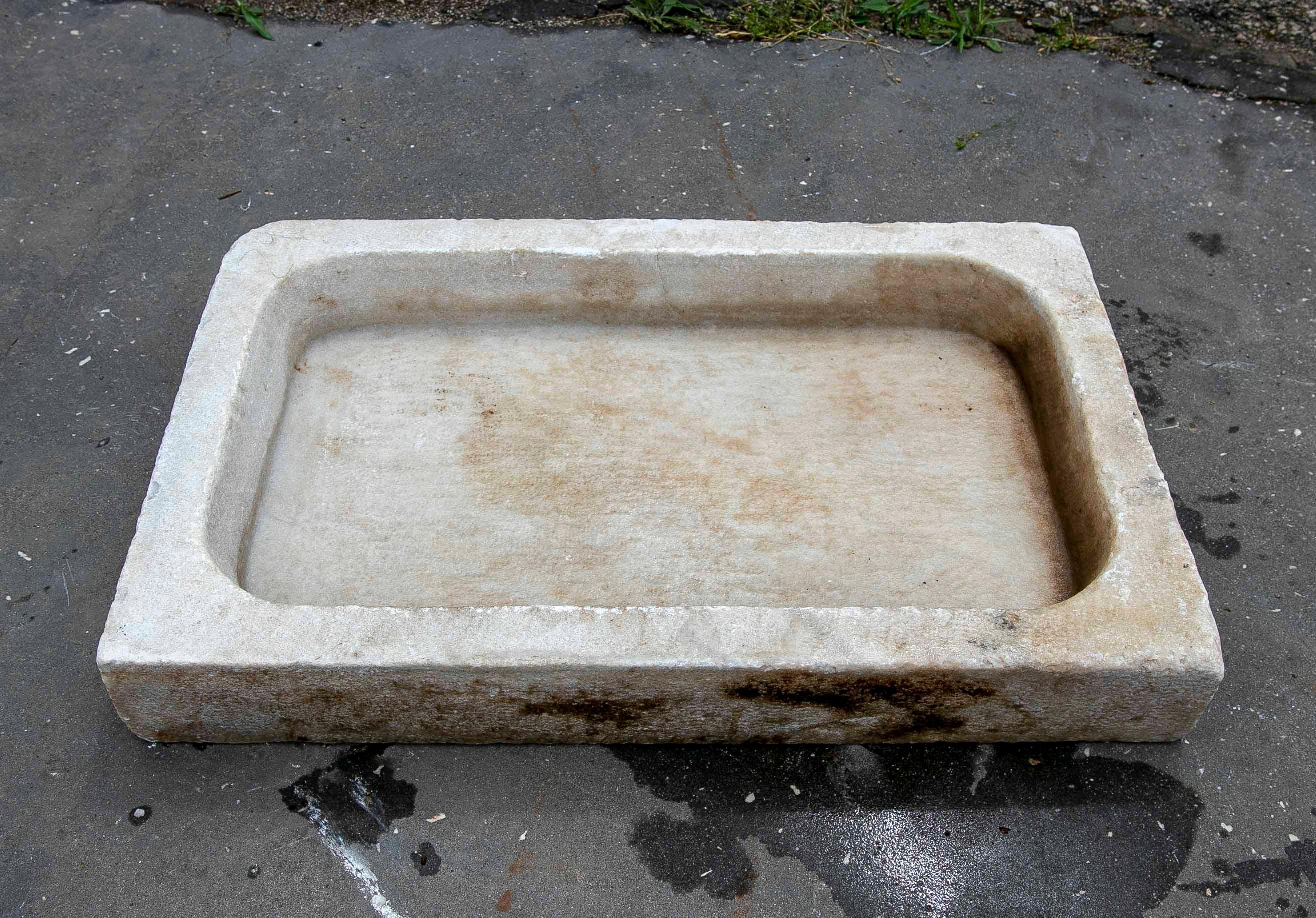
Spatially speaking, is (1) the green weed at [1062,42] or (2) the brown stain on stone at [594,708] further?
(1) the green weed at [1062,42]

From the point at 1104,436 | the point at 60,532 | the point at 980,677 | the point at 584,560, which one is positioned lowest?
the point at 60,532

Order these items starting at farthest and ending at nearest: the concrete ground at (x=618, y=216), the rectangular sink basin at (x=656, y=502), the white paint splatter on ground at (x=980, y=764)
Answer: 1. the white paint splatter on ground at (x=980, y=764)
2. the concrete ground at (x=618, y=216)
3. the rectangular sink basin at (x=656, y=502)

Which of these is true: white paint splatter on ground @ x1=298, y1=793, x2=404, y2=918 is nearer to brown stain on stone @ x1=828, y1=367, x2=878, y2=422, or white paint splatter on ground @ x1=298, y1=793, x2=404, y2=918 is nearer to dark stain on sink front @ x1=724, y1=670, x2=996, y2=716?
dark stain on sink front @ x1=724, y1=670, x2=996, y2=716

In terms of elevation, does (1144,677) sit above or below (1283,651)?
above

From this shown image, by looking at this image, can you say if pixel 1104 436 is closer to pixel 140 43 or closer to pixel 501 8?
pixel 501 8

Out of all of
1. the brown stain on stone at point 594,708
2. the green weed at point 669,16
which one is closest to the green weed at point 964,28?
the green weed at point 669,16

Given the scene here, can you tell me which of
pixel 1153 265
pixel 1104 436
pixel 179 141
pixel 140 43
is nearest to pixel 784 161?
pixel 1153 265

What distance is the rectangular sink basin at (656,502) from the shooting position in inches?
92.0

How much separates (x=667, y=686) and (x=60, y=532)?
1.87 metres

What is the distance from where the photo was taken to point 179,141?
14.3 feet

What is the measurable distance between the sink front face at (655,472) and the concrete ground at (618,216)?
42 centimetres

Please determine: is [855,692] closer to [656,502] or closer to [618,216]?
[656,502]

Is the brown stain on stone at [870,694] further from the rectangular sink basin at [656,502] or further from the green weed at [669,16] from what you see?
the green weed at [669,16]

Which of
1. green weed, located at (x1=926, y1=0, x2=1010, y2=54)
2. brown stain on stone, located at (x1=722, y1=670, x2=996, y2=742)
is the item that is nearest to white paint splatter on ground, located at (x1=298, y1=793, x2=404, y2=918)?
brown stain on stone, located at (x1=722, y1=670, x2=996, y2=742)
